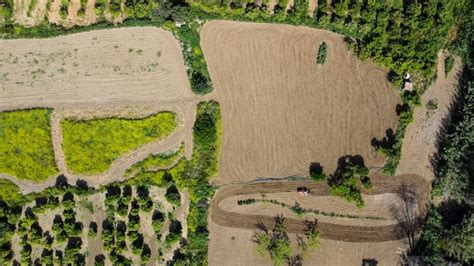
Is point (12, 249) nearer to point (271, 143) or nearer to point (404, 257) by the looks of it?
point (271, 143)

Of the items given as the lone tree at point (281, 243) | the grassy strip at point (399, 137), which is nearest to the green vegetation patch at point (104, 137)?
the lone tree at point (281, 243)

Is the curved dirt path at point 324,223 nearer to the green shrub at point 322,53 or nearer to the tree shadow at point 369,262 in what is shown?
the tree shadow at point 369,262

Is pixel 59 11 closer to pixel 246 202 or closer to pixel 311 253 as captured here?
pixel 246 202

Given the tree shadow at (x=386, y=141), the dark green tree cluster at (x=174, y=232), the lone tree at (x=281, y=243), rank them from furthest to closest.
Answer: the tree shadow at (x=386, y=141) < the lone tree at (x=281, y=243) < the dark green tree cluster at (x=174, y=232)

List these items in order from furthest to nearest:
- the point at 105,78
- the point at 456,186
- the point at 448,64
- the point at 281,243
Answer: the point at 105,78 < the point at 448,64 < the point at 281,243 < the point at 456,186

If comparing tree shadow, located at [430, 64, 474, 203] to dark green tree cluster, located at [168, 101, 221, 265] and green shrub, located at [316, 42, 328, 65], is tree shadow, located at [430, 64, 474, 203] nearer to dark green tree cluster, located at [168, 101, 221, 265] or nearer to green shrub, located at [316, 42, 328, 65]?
green shrub, located at [316, 42, 328, 65]

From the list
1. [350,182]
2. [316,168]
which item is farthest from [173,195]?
[350,182]
